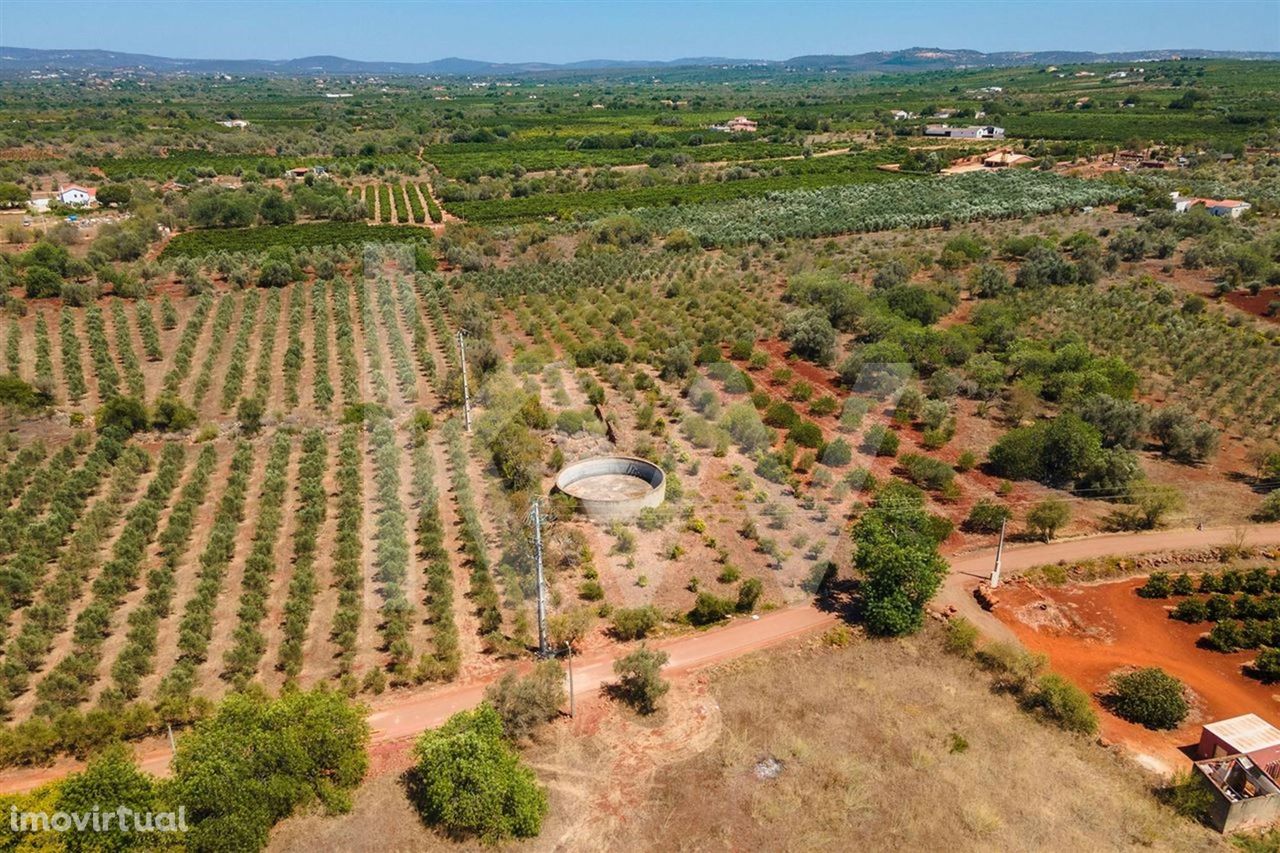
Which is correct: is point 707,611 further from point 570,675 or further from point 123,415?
point 123,415

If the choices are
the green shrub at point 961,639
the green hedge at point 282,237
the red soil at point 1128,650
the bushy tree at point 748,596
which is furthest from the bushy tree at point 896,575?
the green hedge at point 282,237

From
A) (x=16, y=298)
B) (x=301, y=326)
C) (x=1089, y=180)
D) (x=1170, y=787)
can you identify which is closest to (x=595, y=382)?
(x=301, y=326)

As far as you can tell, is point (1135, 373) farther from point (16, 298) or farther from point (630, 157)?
point (630, 157)

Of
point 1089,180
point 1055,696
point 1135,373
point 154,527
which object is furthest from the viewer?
point 1089,180

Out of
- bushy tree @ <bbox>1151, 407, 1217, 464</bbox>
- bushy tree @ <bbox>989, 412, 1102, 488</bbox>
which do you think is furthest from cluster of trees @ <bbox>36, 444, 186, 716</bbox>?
bushy tree @ <bbox>1151, 407, 1217, 464</bbox>

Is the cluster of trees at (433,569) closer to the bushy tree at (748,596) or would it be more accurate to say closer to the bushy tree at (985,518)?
the bushy tree at (748,596)
